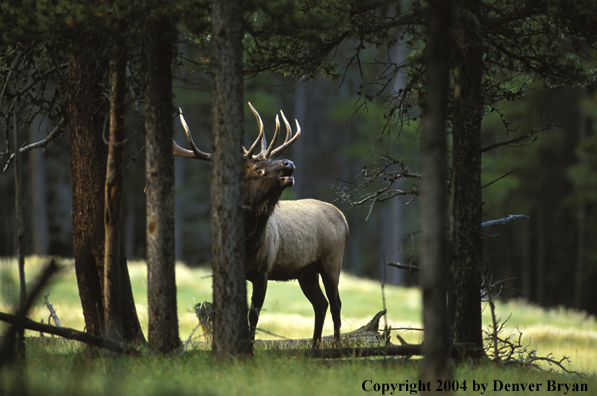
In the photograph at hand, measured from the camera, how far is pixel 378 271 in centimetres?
3556

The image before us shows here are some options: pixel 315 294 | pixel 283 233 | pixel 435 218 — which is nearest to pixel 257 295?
pixel 283 233

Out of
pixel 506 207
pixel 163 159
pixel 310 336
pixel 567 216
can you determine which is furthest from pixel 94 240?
pixel 567 216

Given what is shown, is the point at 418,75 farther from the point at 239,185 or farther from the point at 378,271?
the point at 378,271

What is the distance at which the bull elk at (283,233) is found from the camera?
7.63 meters

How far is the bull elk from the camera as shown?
301 inches

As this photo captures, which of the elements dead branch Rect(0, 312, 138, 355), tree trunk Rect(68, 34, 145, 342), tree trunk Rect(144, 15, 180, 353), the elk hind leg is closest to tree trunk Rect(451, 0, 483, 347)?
the elk hind leg

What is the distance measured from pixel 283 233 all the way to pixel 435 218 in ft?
15.4

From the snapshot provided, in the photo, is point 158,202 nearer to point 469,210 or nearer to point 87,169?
point 87,169

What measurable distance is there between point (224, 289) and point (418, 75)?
3760 millimetres

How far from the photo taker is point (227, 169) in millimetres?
4914

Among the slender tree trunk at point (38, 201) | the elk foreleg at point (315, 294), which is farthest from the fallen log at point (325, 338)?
the slender tree trunk at point (38, 201)

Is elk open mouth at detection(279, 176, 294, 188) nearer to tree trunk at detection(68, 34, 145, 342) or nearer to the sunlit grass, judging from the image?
tree trunk at detection(68, 34, 145, 342)

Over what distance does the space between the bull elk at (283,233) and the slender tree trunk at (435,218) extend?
3134mm

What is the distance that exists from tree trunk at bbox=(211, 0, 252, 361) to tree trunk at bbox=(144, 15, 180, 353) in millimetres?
622
